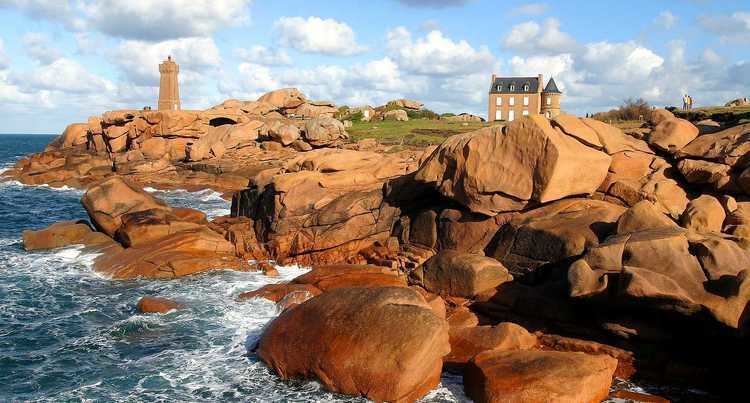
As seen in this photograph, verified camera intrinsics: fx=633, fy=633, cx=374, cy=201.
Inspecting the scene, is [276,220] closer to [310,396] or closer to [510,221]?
[510,221]

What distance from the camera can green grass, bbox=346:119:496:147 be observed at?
60562 mm

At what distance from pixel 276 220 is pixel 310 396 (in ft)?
45.0

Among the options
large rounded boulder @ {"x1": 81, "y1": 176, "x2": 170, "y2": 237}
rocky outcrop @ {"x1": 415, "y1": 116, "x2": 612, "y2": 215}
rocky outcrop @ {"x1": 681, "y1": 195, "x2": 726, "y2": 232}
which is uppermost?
rocky outcrop @ {"x1": 415, "y1": 116, "x2": 612, "y2": 215}

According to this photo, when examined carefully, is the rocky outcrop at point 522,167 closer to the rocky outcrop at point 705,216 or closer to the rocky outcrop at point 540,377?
the rocky outcrop at point 705,216

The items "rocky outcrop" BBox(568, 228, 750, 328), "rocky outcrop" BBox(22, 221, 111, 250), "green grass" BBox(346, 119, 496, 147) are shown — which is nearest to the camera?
"rocky outcrop" BBox(568, 228, 750, 328)

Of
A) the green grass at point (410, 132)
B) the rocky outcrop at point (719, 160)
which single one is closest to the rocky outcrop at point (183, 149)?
the green grass at point (410, 132)

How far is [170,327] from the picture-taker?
18.4 metres

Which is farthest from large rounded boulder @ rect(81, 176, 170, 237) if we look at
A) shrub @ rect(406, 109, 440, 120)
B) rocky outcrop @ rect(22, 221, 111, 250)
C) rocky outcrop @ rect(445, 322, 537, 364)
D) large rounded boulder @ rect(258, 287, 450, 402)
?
shrub @ rect(406, 109, 440, 120)

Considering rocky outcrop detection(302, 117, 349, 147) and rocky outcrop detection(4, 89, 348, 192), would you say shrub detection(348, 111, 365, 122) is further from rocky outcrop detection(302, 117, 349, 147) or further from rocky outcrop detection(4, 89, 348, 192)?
rocky outcrop detection(302, 117, 349, 147)

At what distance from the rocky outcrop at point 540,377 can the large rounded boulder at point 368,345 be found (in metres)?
1.08

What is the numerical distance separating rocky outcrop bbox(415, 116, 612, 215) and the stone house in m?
60.4

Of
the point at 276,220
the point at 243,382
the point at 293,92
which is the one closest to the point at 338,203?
the point at 276,220

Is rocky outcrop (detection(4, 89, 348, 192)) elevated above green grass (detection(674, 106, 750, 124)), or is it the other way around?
green grass (detection(674, 106, 750, 124))

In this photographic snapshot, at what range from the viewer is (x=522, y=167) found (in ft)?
67.0
